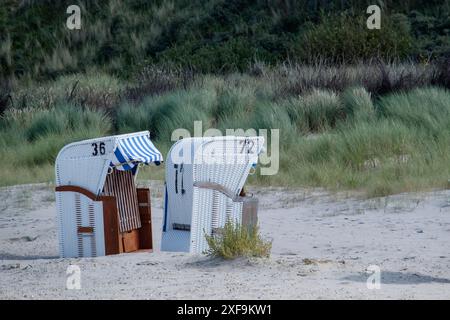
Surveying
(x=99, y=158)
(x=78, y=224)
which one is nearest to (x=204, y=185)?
(x=99, y=158)

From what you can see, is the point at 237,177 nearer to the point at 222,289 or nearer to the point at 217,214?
the point at 217,214

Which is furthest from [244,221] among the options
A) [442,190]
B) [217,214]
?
[442,190]

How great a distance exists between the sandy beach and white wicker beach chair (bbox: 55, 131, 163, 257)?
1.34ft

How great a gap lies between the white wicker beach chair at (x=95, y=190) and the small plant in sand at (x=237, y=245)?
3.94 ft

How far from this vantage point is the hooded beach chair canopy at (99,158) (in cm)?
986

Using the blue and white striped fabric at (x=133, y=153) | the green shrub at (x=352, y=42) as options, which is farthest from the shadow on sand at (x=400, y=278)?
the green shrub at (x=352, y=42)

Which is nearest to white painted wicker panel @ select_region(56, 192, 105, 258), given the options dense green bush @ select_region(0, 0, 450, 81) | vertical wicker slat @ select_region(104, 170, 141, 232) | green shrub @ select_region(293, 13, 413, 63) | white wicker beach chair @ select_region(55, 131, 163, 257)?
white wicker beach chair @ select_region(55, 131, 163, 257)

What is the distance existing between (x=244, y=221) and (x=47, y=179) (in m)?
6.47

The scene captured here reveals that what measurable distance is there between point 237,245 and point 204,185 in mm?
1017

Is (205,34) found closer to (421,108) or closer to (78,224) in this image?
(421,108)

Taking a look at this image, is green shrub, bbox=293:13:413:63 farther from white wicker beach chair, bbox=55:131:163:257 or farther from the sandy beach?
white wicker beach chair, bbox=55:131:163:257

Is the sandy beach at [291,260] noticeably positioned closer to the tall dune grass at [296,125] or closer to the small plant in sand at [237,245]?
the small plant in sand at [237,245]

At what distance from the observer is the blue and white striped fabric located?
32.3 ft

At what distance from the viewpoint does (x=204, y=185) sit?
972 cm
